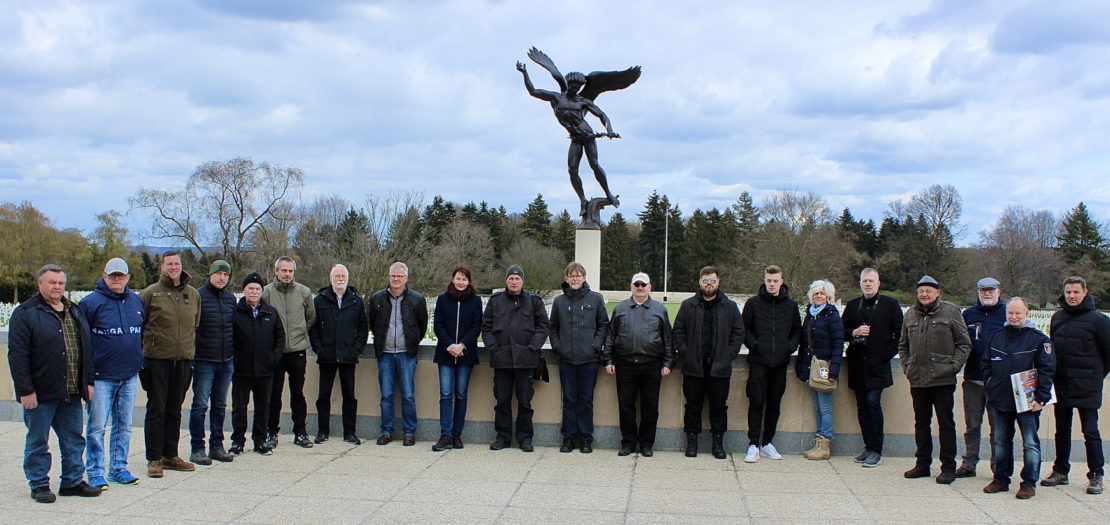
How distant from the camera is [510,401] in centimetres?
673

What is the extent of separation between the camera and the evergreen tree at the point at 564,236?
60128 mm

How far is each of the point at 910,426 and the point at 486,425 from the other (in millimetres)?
3871

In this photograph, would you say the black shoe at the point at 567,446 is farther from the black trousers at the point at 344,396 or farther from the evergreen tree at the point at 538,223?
the evergreen tree at the point at 538,223

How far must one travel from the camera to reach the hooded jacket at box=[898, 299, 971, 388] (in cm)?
559

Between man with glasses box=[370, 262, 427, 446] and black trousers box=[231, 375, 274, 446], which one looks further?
man with glasses box=[370, 262, 427, 446]

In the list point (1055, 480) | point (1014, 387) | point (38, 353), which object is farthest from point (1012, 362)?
point (38, 353)

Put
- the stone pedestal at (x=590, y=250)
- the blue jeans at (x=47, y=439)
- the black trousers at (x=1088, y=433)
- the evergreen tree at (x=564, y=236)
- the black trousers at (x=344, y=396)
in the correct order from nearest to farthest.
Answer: the blue jeans at (x=47, y=439), the black trousers at (x=1088, y=433), the black trousers at (x=344, y=396), the stone pedestal at (x=590, y=250), the evergreen tree at (x=564, y=236)

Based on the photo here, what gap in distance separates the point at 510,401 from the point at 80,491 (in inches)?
132

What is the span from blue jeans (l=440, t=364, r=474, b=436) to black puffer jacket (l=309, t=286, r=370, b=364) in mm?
839

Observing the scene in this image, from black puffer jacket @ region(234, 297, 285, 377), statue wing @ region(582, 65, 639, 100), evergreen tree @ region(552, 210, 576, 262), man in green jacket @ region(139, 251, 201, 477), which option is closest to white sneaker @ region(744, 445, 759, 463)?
black puffer jacket @ region(234, 297, 285, 377)

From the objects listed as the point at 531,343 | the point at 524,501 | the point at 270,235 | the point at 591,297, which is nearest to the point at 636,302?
the point at 591,297

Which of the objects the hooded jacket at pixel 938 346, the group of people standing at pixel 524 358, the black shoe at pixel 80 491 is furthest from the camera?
the hooded jacket at pixel 938 346

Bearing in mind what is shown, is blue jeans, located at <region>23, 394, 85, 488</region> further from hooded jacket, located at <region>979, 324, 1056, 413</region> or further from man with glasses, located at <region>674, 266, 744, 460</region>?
hooded jacket, located at <region>979, 324, 1056, 413</region>

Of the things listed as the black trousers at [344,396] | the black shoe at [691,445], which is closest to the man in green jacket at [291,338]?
the black trousers at [344,396]
